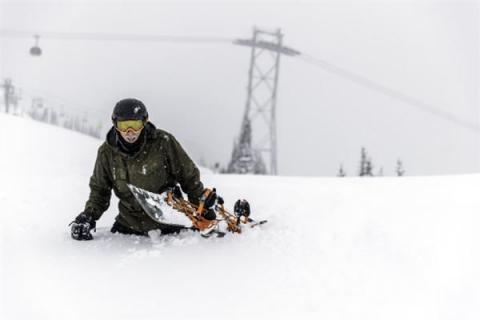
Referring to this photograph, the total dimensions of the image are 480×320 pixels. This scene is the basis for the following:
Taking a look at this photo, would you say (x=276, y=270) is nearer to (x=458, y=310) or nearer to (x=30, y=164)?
(x=458, y=310)

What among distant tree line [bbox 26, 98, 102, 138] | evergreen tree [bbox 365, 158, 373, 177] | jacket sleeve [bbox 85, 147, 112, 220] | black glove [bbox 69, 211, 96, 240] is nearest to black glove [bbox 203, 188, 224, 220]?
jacket sleeve [bbox 85, 147, 112, 220]

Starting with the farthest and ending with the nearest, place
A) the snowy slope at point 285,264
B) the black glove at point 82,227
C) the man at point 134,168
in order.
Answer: the black glove at point 82,227 < the man at point 134,168 < the snowy slope at point 285,264

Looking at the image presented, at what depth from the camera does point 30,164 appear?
1047 cm

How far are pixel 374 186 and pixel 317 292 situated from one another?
333cm

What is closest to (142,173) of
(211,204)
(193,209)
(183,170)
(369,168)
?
(183,170)

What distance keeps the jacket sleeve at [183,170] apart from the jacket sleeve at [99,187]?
0.70 m

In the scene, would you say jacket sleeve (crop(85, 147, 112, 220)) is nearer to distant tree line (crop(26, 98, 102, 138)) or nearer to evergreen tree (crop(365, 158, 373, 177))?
evergreen tree (crop(365, 158, 373, 177))

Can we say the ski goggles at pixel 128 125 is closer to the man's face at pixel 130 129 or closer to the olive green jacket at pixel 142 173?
the man's face at pixel 130 129

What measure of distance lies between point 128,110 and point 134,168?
0.66 m

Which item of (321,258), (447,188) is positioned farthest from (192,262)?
(447,188)

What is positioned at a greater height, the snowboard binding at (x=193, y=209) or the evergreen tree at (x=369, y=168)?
the snowboard binding at (x=193, y=209)

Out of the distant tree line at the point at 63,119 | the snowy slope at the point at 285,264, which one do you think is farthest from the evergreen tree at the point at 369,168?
the distant tree line at the point at 63,119

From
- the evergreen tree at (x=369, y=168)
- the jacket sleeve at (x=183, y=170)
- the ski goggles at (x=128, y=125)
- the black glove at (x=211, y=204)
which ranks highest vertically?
the ski goggles at (x=128, y=125)

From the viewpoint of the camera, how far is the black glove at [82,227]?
529 centimetres
